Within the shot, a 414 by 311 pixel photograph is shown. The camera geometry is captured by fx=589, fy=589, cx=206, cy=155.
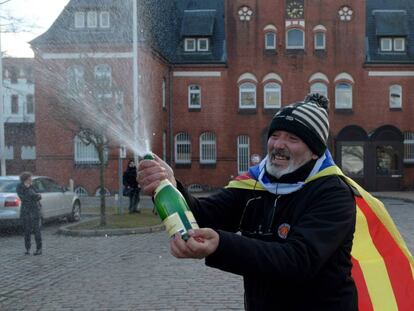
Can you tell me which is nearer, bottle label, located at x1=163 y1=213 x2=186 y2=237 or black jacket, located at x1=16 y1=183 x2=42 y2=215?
bottle label, located at x1=163 y1=213 x2=186 y2=237

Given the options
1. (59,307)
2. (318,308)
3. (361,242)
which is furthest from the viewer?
(59,307)

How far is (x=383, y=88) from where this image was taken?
39.5 m

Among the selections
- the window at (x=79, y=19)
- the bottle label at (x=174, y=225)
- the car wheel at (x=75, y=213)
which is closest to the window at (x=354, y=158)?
the car wheel at (x=75, y=213)

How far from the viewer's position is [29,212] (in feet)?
42.8

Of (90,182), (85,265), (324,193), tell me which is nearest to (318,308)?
(324,193)

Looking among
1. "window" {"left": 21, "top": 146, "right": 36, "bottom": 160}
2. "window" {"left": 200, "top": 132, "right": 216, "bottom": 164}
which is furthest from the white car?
"window" {"left": 21, "top": 146, "right": 36, "bottom": 160}

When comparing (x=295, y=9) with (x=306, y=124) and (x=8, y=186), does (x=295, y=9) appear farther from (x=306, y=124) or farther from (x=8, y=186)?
(x=306, y=124)

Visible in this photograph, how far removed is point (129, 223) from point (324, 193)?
51.4 feet

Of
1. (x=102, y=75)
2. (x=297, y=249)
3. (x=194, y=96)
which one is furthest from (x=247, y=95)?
(x=297, y=249)

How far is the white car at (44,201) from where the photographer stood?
1619 cm

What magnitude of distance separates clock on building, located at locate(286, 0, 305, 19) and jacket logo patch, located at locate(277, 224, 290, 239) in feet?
126

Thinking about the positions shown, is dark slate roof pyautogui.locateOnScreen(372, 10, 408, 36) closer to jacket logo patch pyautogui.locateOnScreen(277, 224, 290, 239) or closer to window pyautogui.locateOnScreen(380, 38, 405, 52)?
window pyautogui.locateOnScreen(380, 38, 405, 52)

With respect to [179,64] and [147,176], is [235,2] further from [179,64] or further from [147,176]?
[147,176]

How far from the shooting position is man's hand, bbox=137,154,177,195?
276 centimetres
